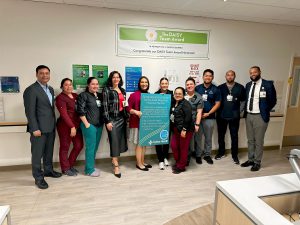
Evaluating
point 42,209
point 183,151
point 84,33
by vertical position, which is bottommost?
point 42,209

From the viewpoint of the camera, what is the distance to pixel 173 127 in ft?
11.9

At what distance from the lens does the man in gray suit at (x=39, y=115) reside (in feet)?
9.31

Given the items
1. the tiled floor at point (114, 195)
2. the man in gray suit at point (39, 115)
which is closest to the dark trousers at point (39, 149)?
the man in gray suit at point (39, 115)

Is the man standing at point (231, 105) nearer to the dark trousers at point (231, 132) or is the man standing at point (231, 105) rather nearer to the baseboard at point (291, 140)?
the dark trousers at point (231, 132)

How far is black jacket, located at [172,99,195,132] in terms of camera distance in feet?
11.1

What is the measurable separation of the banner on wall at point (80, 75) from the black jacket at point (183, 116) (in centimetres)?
150

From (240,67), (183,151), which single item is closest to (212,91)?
(240,67)

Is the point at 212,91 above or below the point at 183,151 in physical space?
above

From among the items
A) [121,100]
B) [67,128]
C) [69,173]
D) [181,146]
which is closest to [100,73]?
[121,100]

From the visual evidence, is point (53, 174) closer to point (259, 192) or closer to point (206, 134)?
point (206, 134)

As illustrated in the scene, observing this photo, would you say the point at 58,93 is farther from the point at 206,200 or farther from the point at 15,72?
the point at 206,200

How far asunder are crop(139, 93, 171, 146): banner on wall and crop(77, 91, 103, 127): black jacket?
64 centimetres

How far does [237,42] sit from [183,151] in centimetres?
229

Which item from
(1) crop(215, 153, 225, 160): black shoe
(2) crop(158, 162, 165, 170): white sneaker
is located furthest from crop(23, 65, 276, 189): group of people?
(1) crop(215, 153, 225, 160): black shoe
